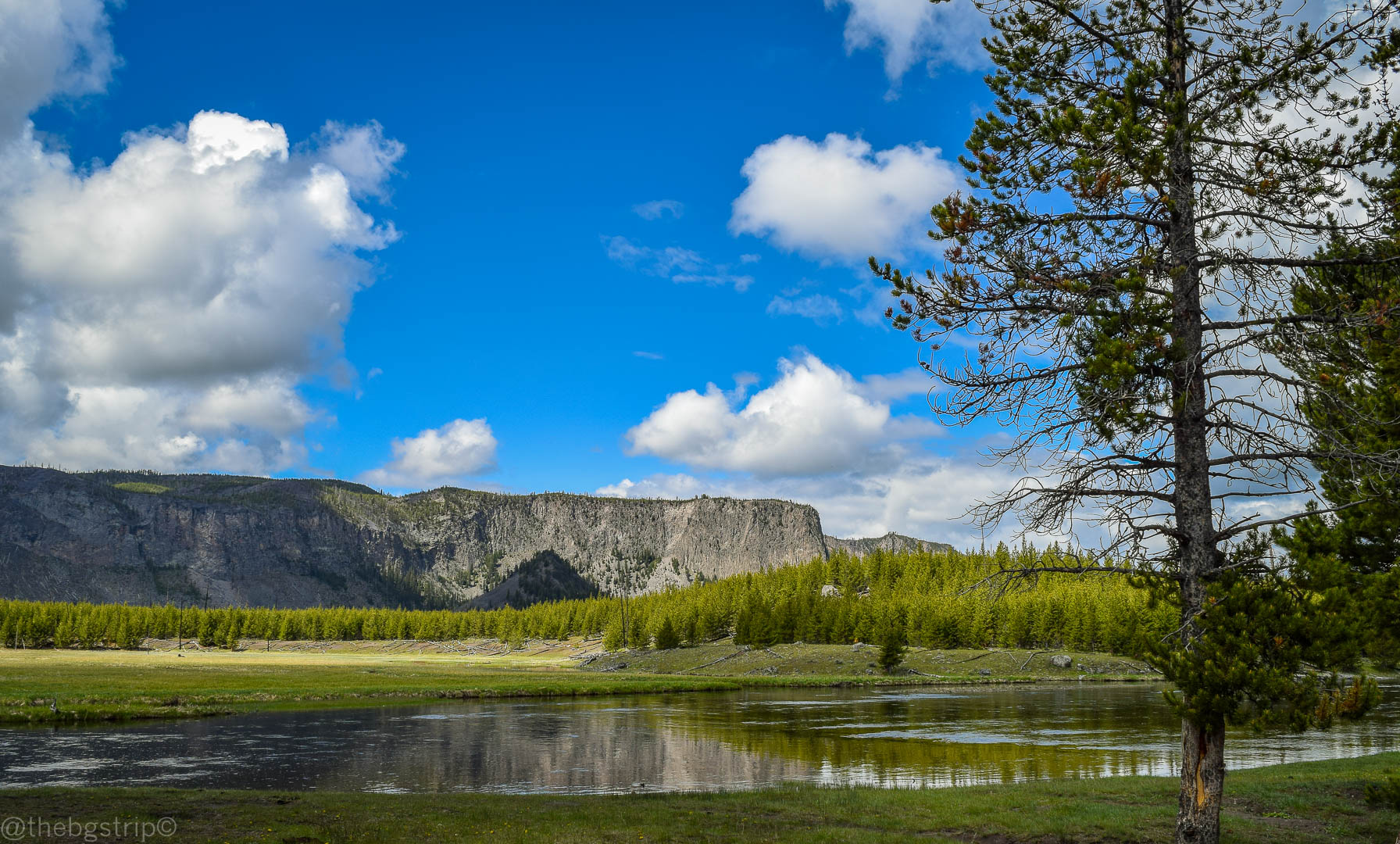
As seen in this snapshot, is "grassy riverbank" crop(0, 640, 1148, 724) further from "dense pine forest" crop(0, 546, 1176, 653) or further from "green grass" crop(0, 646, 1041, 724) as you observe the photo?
"dense pine forest" crop(0, 546, 1176, 653)

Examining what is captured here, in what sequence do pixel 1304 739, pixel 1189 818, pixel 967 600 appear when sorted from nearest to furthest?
pixel 1189 818 < pixel 1304 739 < pixel 967 600

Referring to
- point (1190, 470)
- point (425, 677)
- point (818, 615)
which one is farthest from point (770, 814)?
point (818, 615)

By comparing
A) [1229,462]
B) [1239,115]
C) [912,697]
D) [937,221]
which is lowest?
[912,697]

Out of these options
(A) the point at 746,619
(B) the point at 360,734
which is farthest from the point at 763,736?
(A) the point at 746,619

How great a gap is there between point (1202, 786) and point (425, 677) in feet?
291

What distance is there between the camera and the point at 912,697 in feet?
231

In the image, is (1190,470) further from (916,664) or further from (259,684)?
(916,664)

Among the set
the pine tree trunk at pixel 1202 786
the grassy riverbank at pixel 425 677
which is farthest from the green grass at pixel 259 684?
the pine tree trunk at pixel 1202 786

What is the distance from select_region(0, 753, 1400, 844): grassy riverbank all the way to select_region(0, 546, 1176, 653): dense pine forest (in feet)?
204

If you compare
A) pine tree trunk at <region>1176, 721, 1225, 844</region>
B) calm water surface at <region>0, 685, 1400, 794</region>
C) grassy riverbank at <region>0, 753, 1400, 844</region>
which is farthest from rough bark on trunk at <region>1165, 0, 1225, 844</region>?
calm water surface at <region>0, 685, 1400, 794</region>

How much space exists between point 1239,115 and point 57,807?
24.9 metres

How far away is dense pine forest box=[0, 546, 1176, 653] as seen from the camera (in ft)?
379

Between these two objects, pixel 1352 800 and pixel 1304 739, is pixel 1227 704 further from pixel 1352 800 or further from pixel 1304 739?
pixel 1304 739

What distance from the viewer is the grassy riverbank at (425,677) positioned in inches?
2144
